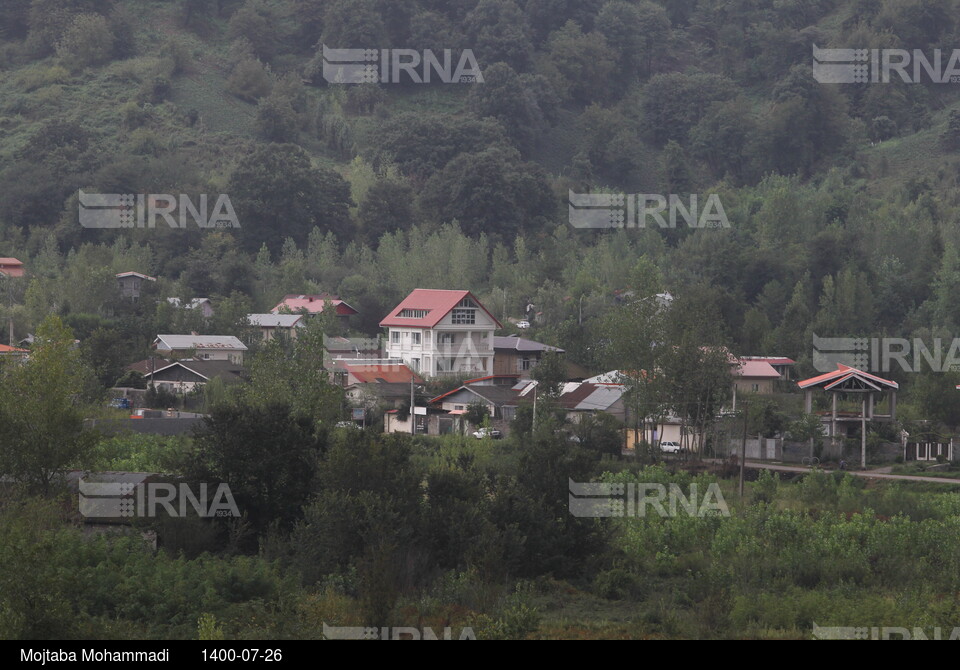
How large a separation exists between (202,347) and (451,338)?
7.91m

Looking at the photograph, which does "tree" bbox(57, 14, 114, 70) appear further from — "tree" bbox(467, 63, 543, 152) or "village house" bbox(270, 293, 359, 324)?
"village house" bbox(270, 293, 359, 324)

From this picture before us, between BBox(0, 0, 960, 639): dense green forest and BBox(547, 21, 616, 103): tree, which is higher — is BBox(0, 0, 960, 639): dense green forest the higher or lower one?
the lower one

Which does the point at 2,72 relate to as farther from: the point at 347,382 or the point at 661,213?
the point at 347,382

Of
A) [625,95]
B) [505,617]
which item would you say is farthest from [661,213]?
[505,617]

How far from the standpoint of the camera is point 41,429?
829 inches

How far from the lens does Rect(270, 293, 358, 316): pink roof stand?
4678 centimetres

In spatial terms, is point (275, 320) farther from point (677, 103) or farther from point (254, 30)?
point (677, 103)

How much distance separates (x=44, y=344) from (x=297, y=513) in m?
5.87

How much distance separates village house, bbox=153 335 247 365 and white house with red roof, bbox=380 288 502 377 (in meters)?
5.31

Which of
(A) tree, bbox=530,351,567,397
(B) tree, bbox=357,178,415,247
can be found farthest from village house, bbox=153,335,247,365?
(B) tree, bbox=357,178,415,247

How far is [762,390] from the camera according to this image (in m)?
37.2

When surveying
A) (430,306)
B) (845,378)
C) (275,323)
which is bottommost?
(845,378)

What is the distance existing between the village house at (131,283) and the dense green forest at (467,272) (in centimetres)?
79

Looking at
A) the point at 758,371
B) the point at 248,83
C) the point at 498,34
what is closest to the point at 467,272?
the point at 758,371
